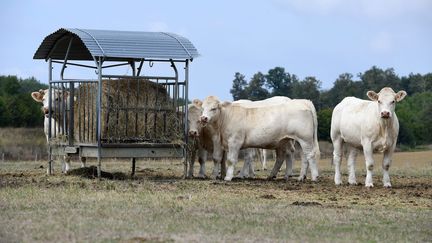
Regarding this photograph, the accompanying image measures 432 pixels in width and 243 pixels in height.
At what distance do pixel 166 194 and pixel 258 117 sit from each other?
5716 mm

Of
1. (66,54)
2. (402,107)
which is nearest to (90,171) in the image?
(66,54)

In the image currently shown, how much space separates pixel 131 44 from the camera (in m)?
21.8

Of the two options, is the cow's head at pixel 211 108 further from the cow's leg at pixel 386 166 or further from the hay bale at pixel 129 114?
the cow's leg at pixel 386 166

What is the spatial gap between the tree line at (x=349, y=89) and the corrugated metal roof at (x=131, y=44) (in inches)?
1981

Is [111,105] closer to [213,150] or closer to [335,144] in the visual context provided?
[213,150]

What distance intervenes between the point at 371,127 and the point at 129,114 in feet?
18.0

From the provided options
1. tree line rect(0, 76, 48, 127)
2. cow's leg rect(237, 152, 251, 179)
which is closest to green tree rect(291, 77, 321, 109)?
tree line rect(0, 76, 48, 127)

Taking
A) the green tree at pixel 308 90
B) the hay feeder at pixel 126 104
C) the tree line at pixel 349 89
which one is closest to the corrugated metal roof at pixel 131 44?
the hay feeder at pixel 126 104

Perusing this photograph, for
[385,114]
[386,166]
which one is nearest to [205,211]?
[385,114]

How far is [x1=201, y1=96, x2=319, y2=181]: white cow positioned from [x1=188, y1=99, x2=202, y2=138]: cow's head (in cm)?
33

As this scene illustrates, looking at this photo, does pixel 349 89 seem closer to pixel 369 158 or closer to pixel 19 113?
pixel 19 113

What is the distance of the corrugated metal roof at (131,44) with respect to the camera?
70.1ft

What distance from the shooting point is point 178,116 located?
22.8 metres

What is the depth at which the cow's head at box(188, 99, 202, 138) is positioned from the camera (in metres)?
22.9
